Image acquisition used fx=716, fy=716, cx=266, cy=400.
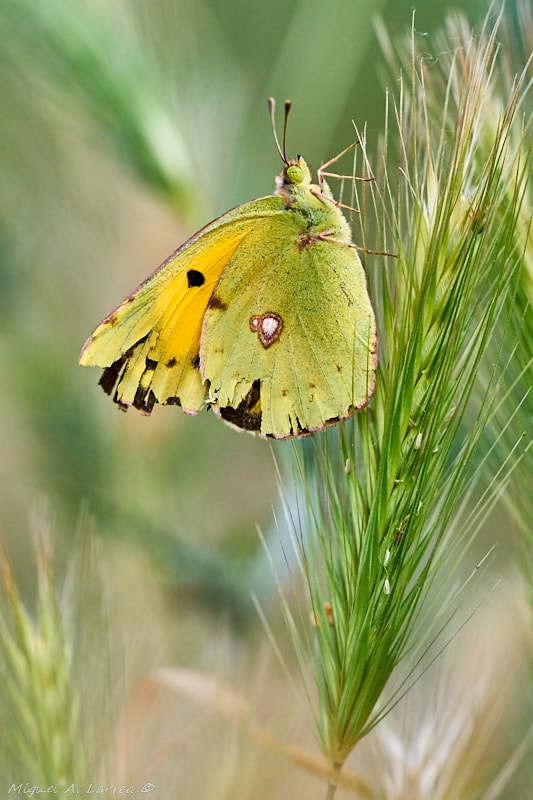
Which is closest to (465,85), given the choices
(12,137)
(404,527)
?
(404,527)

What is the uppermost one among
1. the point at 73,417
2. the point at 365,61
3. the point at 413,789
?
the point at 365,61

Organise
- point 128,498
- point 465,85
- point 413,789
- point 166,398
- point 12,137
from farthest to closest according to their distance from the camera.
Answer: point 12,137
point 128,498
point 166,398
point 413,789
point 465,85

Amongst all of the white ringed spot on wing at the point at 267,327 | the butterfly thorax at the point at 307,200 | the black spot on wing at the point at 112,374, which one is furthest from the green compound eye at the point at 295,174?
the black spot on wing at the point at 112,374

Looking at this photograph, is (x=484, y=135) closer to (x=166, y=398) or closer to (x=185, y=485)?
(x=166, y=398)

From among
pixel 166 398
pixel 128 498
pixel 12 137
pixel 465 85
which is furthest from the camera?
Answer: pixel 12 137

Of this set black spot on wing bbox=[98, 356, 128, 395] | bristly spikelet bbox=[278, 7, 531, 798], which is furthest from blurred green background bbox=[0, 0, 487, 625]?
bristly spikelet bbox=[278, 7, 531, 798]

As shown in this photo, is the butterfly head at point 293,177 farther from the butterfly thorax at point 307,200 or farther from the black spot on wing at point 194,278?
the black spot on wing at point 194,278

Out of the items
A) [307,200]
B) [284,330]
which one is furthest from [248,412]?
[307,200]

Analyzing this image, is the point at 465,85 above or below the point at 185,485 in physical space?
above
